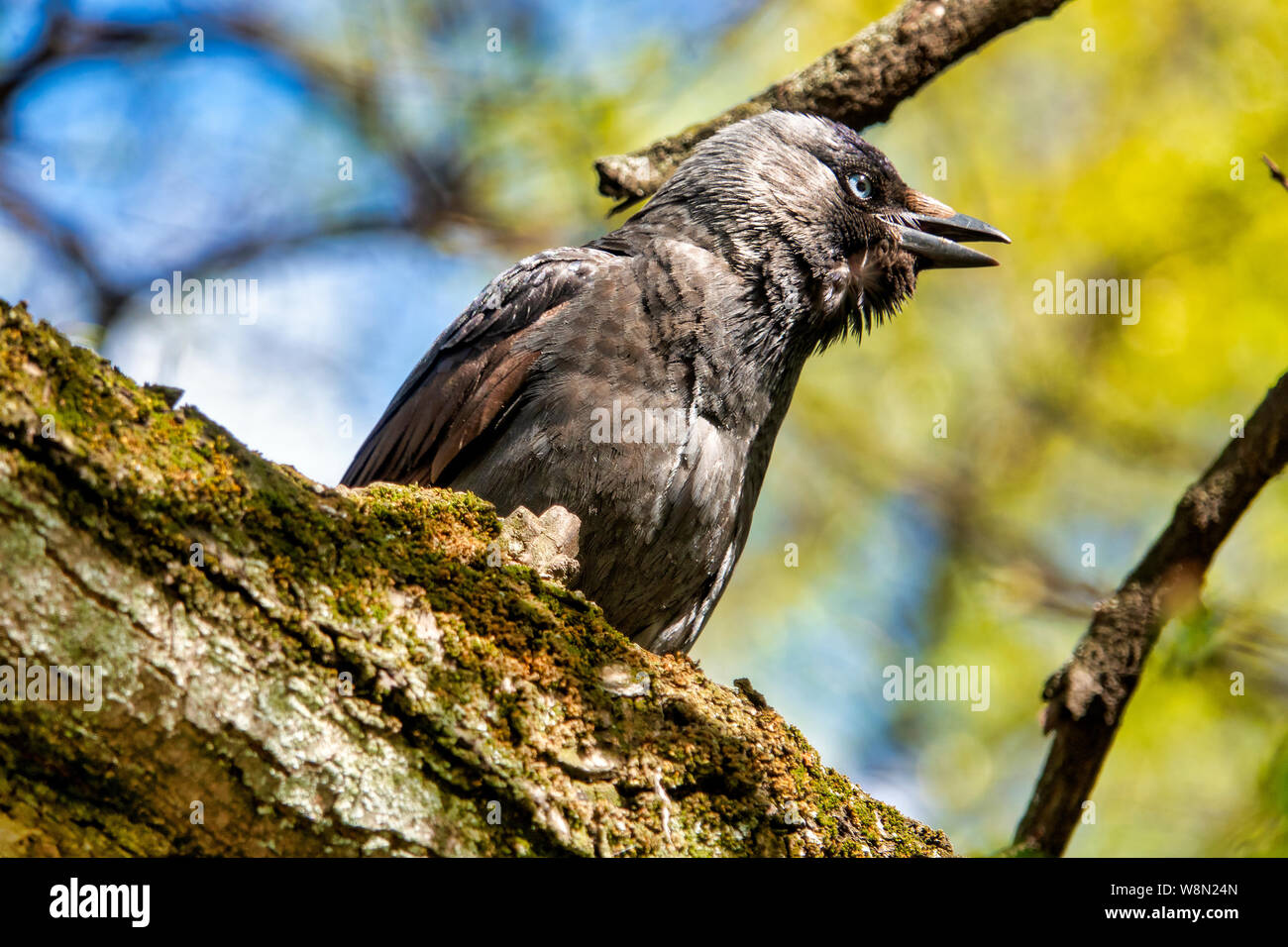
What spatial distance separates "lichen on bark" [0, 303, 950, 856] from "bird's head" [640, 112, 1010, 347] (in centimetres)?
281

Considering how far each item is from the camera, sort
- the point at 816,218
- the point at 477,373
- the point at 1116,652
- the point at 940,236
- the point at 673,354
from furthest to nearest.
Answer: the point at 940,236 → the point at 816,218 → the point at 477,373 → the point at 673,354 → the point at 1116,652

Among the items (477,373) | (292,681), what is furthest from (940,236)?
(292,681)

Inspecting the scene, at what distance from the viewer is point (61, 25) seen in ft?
25.4

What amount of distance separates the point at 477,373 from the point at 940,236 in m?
2.56

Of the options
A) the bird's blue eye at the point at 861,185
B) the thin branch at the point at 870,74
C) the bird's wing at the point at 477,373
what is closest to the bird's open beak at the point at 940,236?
the bird's blue eye at the point at 861,185

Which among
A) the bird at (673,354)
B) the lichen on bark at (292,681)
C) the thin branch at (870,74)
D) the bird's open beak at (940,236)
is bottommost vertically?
the lichen on bark at (292,681)

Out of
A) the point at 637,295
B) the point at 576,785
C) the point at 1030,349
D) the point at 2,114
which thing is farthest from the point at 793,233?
the point at 2,114

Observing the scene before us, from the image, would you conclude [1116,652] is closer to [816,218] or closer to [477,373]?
[816,218]

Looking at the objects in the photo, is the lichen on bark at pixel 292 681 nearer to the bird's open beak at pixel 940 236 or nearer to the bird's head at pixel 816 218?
the bird's head at pixel 816 218

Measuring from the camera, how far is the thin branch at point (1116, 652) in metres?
4.58

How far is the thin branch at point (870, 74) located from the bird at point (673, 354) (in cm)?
11

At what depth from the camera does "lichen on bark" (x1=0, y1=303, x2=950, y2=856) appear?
2408 millimetres

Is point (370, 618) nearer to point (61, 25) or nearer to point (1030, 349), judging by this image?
point (61, 25)

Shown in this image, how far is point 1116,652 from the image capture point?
4727 millimetres
